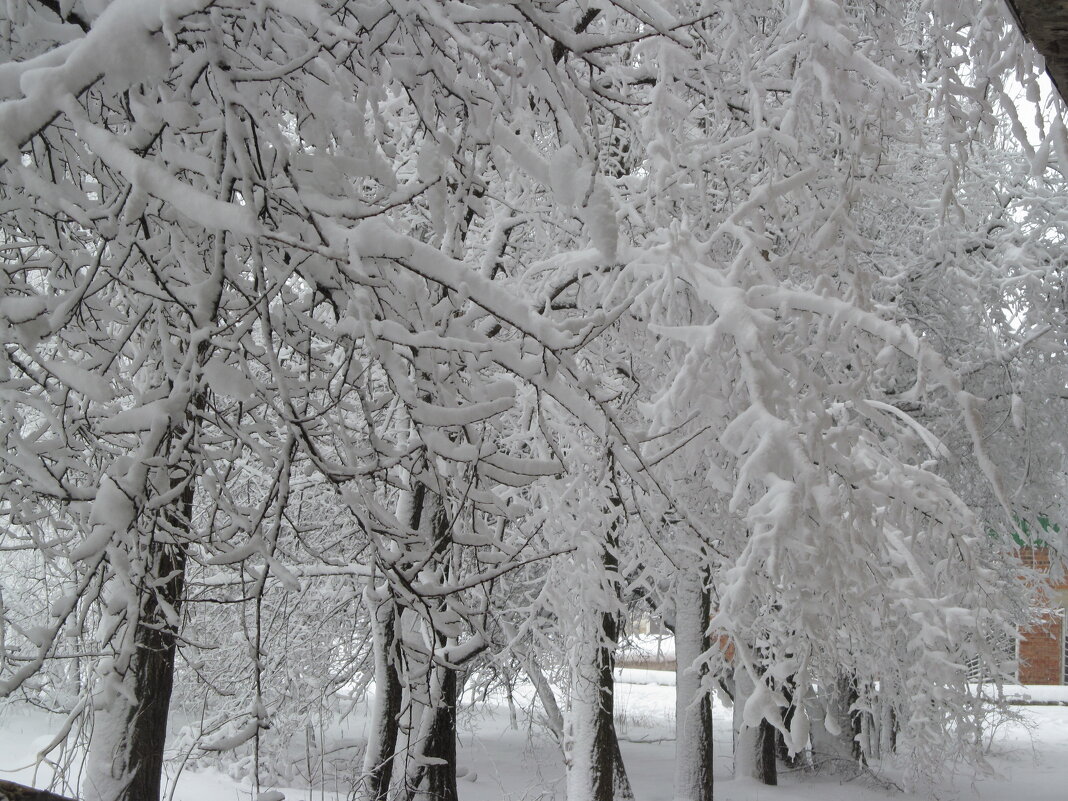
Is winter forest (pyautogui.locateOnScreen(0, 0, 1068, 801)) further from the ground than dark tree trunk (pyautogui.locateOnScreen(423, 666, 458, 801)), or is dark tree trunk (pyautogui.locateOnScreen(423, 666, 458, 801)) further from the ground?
winter forest (pyautogui.locateOnScreen(0, 0, 1068, 801))

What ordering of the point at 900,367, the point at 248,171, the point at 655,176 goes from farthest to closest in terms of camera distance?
the point at 900,367 → the point at 655,176 → the point at 248,171

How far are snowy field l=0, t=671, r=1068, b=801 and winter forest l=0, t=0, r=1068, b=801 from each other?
9.41ft

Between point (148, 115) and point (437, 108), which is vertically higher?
point (437, 108)

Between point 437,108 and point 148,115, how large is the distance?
2.89 feet

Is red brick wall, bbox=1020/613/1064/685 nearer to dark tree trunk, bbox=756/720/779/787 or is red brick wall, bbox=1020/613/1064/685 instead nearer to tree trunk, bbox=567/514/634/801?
dark tree trunk, bbox=756/720/779/787

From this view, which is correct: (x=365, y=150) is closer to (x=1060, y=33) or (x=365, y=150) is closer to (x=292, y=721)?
(x=1060, y=33)

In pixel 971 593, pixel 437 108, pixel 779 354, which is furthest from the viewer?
pixel 971 593

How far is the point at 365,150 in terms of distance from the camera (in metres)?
2.54

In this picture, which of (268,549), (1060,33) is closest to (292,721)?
(268,549)

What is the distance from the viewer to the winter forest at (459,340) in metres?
2.31

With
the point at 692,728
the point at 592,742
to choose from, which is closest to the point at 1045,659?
the point at 692,728

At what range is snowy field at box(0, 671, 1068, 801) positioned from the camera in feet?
38.7

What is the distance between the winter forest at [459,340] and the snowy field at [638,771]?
9.41 feet

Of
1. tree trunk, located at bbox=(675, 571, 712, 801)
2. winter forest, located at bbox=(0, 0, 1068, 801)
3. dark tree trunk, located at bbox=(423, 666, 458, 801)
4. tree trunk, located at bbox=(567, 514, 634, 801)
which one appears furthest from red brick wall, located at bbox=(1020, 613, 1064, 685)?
dark tree trunk, located at bbox=(423, 666, 458, 801)
